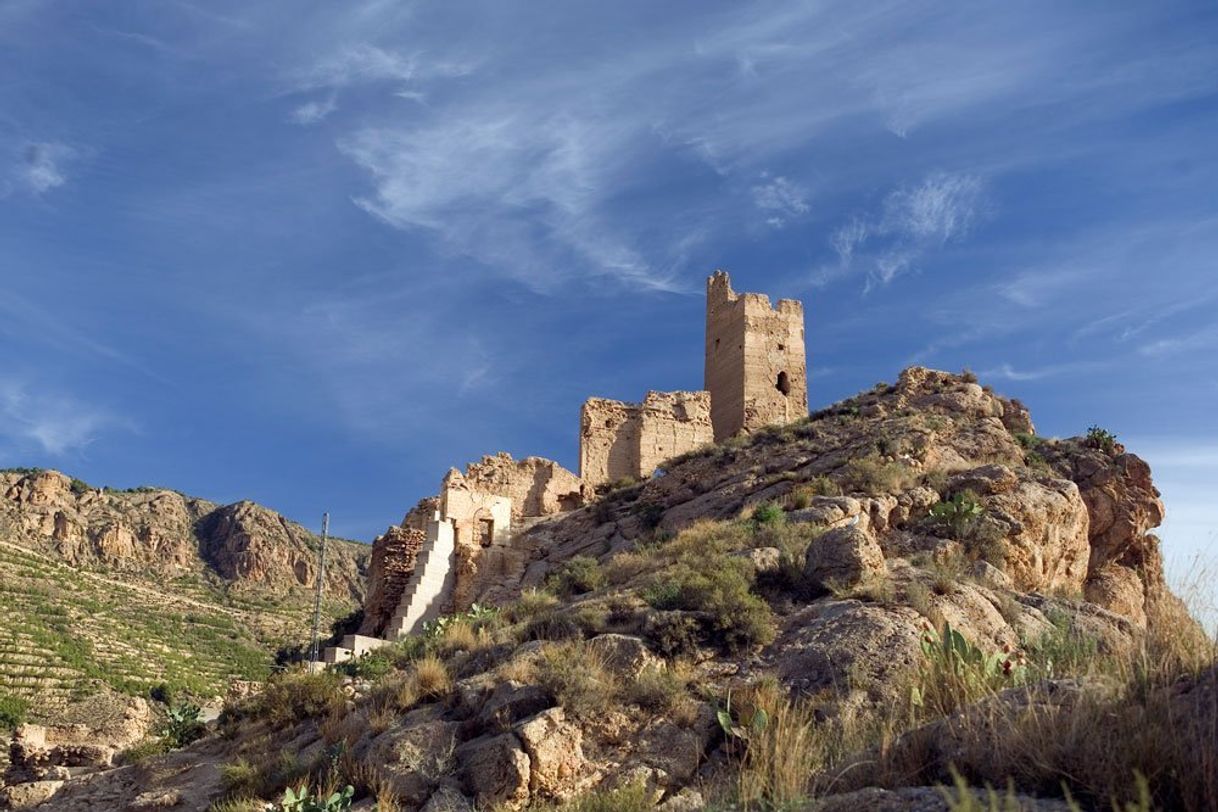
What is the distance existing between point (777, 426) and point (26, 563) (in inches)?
1649

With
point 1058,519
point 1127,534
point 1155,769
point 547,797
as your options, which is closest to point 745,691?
point 547,797

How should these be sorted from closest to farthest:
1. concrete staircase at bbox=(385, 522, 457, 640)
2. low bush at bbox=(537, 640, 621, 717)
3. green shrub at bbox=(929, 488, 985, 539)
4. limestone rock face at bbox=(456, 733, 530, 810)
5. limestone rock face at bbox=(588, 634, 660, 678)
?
limestone rock face at bbox=(456, 733, 530, 810), low bush at bbox=(537, 640, 621, 717), limestone rock face at bbox=(588, 634, 660, 678), green shrub at bbox=(929, 488, 985, 539), concrete staircase at bbox=(385, 522, 457, 640)

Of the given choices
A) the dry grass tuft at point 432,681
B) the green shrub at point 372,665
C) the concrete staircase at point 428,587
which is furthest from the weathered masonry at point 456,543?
the dry grass tuft at point 432,681

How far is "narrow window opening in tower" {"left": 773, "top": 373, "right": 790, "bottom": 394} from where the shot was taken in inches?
1257

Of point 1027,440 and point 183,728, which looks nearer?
point 183,728

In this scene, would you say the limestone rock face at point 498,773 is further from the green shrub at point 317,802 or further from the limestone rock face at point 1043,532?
the limestone rock face at point 1043,532

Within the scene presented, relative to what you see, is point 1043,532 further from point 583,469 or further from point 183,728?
point 583,469

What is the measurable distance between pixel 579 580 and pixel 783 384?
600 inches

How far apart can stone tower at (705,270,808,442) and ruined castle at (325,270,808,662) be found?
0.03 meters

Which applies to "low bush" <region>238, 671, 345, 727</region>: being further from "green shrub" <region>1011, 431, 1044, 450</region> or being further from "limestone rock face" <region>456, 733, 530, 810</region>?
"green shrub" <region>1011, 431, 1044, 450</region>

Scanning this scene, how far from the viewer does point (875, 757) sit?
6.36m

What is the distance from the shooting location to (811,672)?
1123cm

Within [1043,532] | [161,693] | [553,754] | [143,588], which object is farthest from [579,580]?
[143,588]

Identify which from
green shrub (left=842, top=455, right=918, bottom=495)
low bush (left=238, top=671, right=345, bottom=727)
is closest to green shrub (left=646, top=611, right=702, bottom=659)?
low bush (left=238, top=671, right=345, bottom=727)
